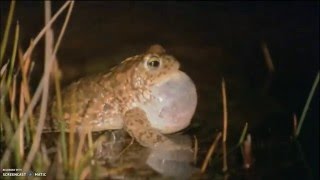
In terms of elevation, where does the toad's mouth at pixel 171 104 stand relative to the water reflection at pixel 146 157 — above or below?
above

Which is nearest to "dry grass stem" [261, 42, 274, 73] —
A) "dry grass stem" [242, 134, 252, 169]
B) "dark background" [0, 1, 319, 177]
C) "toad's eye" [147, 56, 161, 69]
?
"dark background" [0, 1, 319, 177]

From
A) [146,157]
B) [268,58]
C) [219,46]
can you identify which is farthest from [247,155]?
[219,46]

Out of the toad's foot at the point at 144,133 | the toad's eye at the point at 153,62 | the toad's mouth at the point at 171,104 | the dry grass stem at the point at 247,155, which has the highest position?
the toad's eye at the point at 153,62

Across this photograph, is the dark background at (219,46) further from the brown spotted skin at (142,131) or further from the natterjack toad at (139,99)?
the brown spotted skin at (142,131)

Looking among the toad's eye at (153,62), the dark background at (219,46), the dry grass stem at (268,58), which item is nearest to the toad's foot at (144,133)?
the toad's eye at (153,62)

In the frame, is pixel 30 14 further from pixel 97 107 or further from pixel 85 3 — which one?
pixel 97 107

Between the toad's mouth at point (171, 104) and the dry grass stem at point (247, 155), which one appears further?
the toad's mouth at point (171, 104)

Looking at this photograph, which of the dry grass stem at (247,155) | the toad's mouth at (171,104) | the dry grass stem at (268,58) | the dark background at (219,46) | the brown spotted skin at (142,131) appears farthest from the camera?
the dry grass stem at (268,58)

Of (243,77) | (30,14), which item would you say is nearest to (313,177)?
(243,77)
